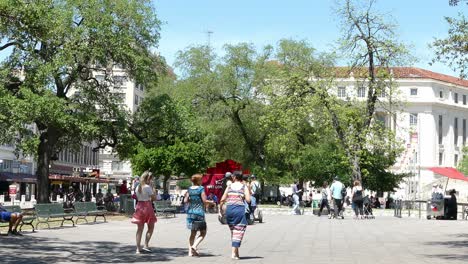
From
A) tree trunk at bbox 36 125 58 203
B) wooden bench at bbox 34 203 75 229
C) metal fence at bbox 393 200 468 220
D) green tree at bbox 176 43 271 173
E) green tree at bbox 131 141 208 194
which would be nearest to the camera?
wooden bench at bbox 34 203 75 229

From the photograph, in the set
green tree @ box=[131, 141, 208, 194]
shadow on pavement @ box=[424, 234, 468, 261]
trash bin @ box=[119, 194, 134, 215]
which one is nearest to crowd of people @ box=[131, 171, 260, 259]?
shadow on pavement @ box=[424, 234, 468, 261]

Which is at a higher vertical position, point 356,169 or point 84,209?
point 356,169

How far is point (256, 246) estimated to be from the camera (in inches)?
707

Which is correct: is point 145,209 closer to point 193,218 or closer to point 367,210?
point 193,218

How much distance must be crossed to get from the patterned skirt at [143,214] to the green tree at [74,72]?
1648 centimetres

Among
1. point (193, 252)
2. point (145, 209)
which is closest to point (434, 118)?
point (145, 209)

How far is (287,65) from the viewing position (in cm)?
6131

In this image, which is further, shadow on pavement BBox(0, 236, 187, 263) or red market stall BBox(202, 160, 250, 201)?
red market stall BBox(202, 160, 250, 201)

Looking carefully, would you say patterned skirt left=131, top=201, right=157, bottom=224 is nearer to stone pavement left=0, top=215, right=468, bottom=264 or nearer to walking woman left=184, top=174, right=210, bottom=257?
stone pavement left=0, top=215, right=468, bottom=264

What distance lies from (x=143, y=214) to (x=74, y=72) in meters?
20.0

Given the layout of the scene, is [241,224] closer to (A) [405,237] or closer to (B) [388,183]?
(A) [405,237]

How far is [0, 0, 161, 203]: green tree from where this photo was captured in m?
33.2

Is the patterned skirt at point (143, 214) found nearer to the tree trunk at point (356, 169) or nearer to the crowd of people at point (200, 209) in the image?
the crowd of people at point (200, 209)

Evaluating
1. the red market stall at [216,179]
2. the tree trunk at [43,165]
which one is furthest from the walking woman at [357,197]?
the tree trunk at [43,165]
